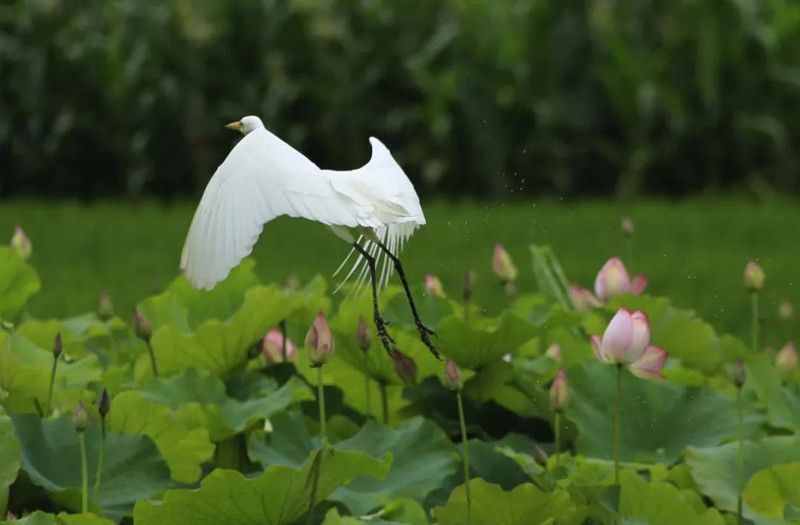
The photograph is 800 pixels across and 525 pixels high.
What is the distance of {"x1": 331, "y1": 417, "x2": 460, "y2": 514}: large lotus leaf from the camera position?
1.88m

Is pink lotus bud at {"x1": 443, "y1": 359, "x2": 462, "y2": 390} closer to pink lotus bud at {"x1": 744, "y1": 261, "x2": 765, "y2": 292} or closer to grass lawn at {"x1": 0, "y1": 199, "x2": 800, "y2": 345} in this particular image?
pink lotus bud at {"x1": 744, "y1": 261, "x2": 765, "y2": 292}

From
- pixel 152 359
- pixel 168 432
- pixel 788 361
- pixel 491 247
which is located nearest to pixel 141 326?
pixel 152 359

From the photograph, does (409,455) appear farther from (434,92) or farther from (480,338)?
(434,92)

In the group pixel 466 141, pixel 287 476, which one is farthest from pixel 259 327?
pixel 466 141

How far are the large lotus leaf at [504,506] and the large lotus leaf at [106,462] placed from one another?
324 mm

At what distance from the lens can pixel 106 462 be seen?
5.98 ft

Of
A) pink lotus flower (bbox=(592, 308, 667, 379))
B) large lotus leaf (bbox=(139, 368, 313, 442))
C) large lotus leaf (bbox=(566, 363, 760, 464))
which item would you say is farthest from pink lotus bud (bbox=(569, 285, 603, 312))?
pink lotus flower (bbox=(592, 308, 667, 379))

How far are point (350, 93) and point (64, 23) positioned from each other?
1424 millimetres

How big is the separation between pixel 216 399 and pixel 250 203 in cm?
73

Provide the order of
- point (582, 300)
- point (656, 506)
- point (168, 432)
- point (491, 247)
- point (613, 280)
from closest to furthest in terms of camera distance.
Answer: point (656, 506) → point (168, 432) → point (613, 280) → point (582, 300) → point (491, 247)

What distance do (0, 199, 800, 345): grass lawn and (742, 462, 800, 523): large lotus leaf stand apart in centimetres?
256

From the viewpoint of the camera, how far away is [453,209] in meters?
6.48

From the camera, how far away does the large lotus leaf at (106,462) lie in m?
1.81

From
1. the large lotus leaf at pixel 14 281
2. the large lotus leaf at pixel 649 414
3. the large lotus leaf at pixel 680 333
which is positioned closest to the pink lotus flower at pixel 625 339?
the large lotus leaf at pixel 649 414
